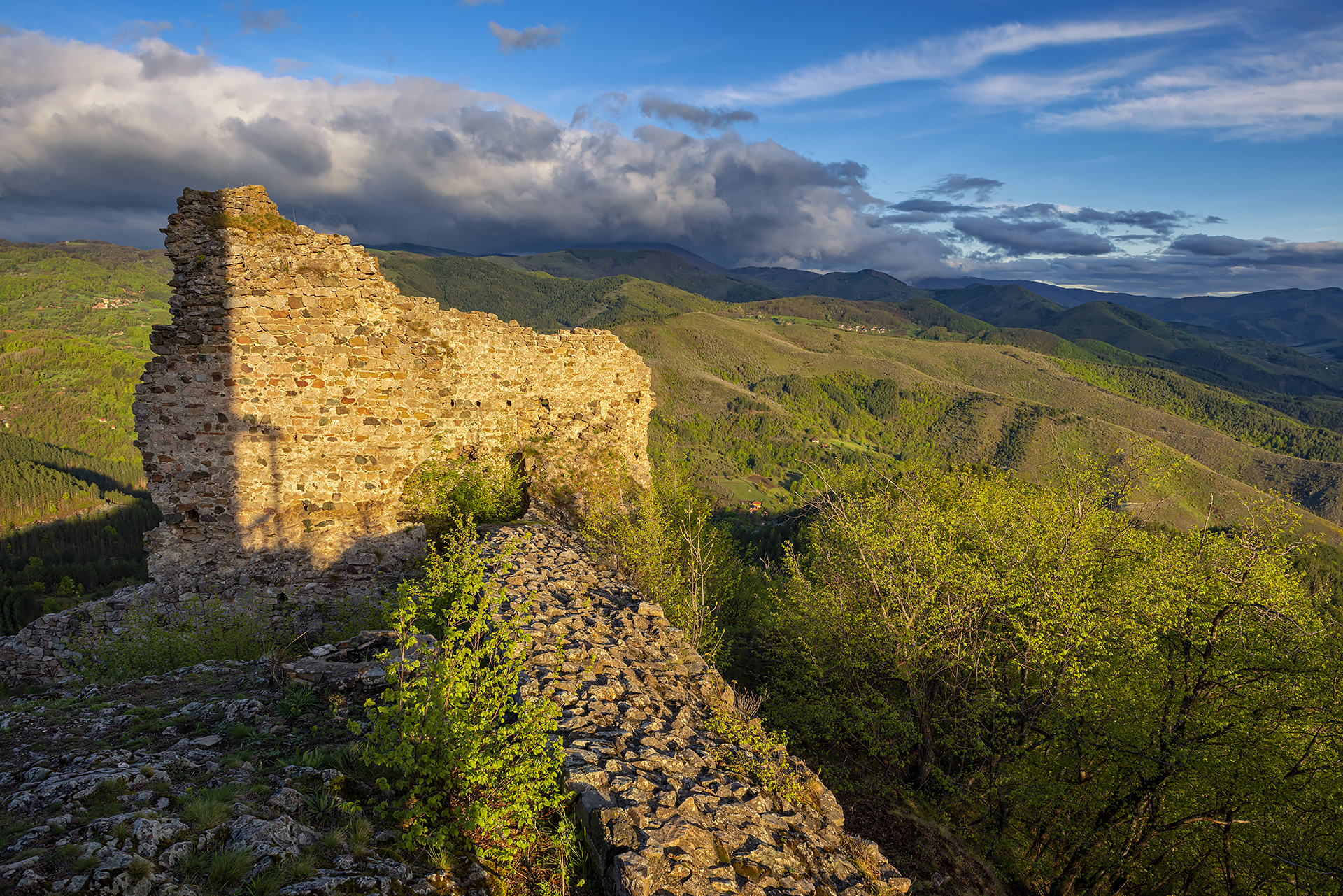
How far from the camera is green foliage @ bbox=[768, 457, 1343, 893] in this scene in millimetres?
10781

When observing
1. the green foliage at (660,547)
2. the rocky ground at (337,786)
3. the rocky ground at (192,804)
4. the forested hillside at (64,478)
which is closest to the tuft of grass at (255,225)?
the rocky ground at (337,786)

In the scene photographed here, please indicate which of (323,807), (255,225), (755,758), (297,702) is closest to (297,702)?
(297,702)

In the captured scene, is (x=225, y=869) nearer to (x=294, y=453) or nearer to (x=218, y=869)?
(x=218, y=869)

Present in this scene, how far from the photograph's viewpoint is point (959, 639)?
1277cm

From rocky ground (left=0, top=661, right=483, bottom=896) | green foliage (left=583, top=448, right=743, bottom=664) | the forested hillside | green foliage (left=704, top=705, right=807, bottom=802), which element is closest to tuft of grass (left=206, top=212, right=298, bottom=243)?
rocky ground (left=0, top=661, right=483, bottom=896)

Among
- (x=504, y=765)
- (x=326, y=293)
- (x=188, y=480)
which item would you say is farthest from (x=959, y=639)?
(x=188, y=480)

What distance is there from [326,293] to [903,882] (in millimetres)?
13180

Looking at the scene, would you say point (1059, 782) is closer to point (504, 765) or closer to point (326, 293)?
point (504, 765)

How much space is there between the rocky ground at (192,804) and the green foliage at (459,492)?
6.38 metres

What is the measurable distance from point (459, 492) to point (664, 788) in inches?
388

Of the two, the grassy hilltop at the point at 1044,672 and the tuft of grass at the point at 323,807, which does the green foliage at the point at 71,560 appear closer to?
the grassy hilltop at the point at 1044,672

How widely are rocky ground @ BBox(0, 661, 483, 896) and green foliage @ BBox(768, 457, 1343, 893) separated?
11.0 metres

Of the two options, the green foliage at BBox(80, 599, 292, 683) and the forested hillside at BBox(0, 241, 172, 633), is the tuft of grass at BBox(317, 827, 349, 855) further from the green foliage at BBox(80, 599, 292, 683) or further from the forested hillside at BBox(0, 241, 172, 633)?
the forested hillside at BBox(0, 241, 172, 633)

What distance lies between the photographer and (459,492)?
13961 mm
